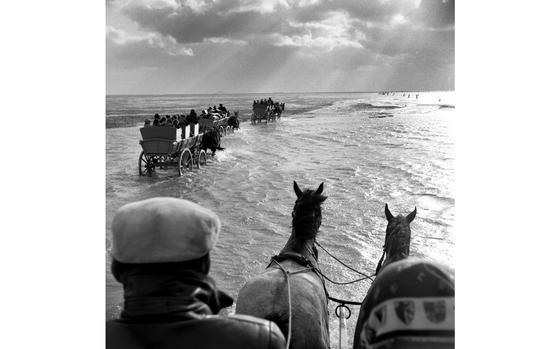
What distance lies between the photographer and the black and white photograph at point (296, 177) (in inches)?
58.8

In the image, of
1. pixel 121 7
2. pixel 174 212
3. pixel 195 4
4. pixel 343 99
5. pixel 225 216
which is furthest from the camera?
pixel 343 99

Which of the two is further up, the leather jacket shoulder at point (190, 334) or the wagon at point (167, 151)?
the wagon at point (167, 151)

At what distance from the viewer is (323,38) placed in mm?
2865

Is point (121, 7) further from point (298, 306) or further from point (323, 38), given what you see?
point (298, 306)

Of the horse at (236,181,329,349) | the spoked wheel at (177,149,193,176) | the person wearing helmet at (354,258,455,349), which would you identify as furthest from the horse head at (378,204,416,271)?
the spoked wheel at (177,149,193,176)

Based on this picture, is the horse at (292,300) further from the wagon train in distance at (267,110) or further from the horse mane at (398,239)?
the wagon train in distance at (267,110)

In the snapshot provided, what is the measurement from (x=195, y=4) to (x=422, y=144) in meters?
1.50

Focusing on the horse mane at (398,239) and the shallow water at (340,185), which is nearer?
the horse mane at (398,239)

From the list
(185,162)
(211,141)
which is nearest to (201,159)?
(185,162)

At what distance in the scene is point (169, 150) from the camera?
158 inches

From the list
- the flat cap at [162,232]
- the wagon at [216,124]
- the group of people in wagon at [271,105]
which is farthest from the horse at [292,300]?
the wagon at [216,124]

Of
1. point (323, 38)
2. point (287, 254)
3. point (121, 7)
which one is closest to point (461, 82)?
point (323, 38)

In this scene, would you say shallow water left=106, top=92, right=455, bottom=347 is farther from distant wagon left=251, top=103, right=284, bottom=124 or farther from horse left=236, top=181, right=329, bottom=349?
horse left=236, top=181, right=329, bottom=349

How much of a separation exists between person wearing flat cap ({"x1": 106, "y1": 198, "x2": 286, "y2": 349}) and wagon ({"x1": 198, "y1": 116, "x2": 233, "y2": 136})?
156 inches
